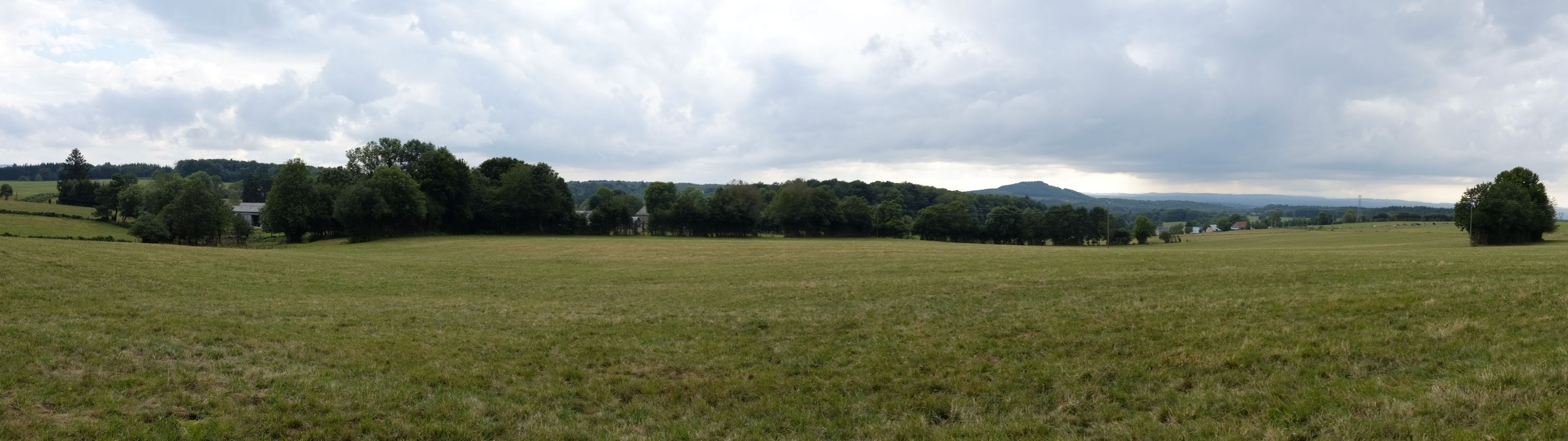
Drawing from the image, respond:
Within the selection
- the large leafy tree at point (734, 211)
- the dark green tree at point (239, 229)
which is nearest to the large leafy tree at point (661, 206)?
the large leafy tree at point (734, 211)

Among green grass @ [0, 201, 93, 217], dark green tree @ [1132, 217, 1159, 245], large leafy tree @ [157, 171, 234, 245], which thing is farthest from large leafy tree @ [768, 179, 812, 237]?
green grass @ [0, 201, 93, 217]

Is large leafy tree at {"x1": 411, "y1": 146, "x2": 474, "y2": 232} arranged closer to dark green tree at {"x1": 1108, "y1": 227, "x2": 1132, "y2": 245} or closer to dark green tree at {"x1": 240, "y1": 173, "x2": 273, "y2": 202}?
dark green tree at {"x1": 240, "y1": 173, "x2": 273, "y2": 202}

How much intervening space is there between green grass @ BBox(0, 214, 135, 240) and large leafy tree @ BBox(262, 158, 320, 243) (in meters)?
Result: 10.4

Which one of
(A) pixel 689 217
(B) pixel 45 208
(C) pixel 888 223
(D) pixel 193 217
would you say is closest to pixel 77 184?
(B) pixel 45 208

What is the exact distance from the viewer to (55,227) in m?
63.0

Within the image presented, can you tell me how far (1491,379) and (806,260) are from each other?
99.3ft

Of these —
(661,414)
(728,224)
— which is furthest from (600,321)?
(728,224)

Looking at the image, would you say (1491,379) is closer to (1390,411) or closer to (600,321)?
(1390,411)

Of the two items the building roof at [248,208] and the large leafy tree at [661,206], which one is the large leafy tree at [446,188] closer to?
the large leafy tree at [661,206]

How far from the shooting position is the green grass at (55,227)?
56.4 meters

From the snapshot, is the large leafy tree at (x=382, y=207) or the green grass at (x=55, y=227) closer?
the green grass at (x=55, y=227)

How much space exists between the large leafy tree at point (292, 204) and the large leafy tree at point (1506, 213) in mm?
105921

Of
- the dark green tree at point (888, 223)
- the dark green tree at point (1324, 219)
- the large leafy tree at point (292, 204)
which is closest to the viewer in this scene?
the large leafy tree at point (292, 204)

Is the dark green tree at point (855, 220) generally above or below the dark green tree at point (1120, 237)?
above
